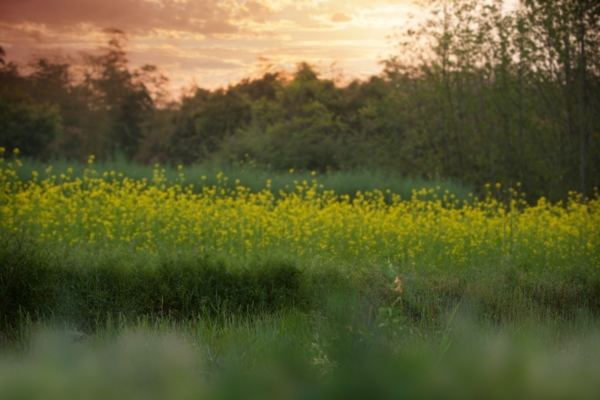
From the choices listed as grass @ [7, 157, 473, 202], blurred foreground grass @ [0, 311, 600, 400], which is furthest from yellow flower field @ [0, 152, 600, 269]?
blurred foreground grass @ [0, 311, 600, 400]

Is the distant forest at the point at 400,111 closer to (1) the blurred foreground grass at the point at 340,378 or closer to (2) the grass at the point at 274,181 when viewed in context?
(2) the grass at the point at 274,181

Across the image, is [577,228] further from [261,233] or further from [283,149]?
[283,149]

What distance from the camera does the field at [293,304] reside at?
3.28ft

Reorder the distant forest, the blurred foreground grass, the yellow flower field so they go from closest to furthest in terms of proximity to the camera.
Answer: the blurred foreground grass → the yellow flower field → the distant forest

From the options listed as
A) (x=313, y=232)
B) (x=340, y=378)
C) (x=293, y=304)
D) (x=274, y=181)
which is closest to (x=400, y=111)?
(x=274, y=181)

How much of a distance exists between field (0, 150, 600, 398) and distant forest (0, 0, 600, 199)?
5.17 metres

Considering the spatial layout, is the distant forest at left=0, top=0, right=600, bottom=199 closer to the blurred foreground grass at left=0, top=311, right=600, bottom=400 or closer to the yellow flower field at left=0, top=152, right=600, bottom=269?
the yellow flower field at left=0, top=152, right=600, bottom=269

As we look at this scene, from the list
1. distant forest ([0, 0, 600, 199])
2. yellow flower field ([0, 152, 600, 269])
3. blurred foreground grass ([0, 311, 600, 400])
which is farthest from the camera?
distant forest ([0, 0, 600, 199])

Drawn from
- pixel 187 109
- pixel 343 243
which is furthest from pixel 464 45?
pixel 187 109

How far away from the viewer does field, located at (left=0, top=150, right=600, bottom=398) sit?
1.00m

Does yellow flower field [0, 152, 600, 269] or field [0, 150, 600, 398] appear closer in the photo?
field [0, 150, 600, 398]

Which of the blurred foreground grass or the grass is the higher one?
the blurred foreground grass

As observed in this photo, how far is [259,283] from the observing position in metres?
5.22

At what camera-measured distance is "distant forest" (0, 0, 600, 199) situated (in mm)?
13242
